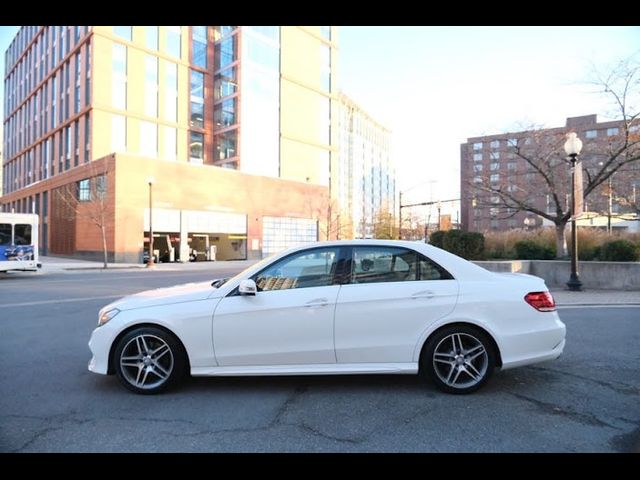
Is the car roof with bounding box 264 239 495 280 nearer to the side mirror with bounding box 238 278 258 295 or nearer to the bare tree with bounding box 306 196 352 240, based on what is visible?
the side mirror with bounding box 238 278 258 295

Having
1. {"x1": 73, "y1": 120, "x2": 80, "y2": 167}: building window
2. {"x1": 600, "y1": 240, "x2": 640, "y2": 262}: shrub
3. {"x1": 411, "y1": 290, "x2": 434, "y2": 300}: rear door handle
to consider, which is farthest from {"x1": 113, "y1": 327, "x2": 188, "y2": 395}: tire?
{"x1": 73, "y1": 120, "x2": 80, "y2": 167}: building window

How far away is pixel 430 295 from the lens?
4.30 m

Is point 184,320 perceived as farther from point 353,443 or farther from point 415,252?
point 415,252

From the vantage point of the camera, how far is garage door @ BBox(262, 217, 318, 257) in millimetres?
41625

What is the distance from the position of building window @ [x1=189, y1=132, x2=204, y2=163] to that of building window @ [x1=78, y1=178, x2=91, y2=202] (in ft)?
40.9

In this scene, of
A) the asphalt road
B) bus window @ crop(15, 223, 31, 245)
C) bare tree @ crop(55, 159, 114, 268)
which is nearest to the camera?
the asphalt road

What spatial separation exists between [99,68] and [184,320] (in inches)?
1634

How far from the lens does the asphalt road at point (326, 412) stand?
3.23 meters

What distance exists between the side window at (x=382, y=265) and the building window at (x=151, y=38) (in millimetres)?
44607

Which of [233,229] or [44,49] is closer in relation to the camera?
[233,229]

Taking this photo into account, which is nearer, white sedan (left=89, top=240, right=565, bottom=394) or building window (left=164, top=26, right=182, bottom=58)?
white sedan (left=89, top=240, right=565, bottom=394)

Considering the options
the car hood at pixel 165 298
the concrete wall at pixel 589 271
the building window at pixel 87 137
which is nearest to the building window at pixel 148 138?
the building window at pixel 87 137

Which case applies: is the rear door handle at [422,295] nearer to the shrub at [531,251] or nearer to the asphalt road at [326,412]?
the asphalt road at [326,412]

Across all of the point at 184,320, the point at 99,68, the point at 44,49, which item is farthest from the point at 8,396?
the point at 44,49
